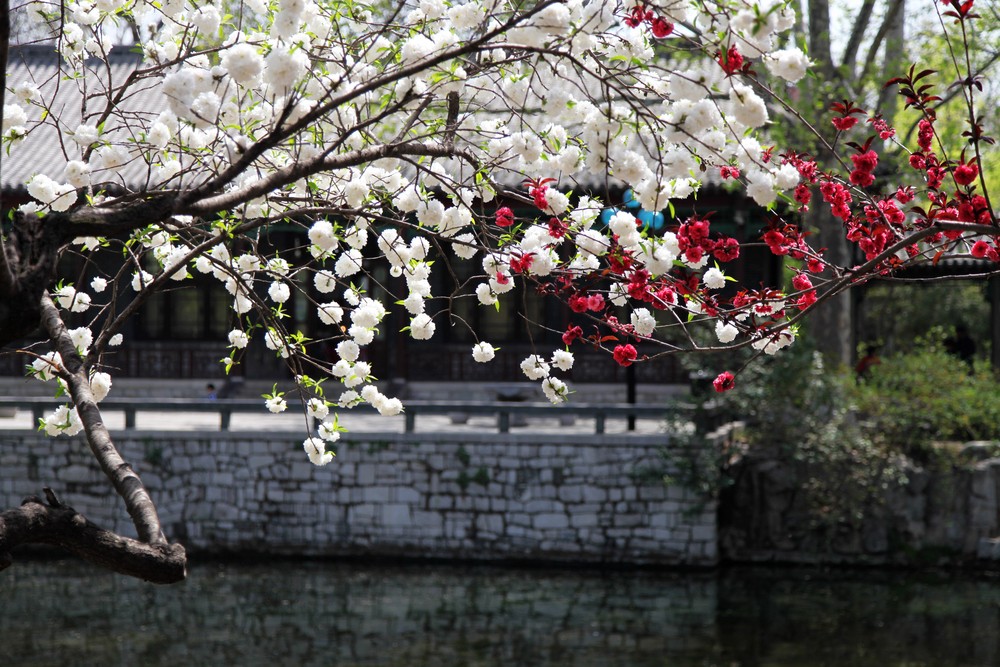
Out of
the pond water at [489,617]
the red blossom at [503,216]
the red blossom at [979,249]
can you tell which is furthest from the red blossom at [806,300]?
the pond water at [489,617]

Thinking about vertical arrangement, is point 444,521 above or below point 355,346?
below

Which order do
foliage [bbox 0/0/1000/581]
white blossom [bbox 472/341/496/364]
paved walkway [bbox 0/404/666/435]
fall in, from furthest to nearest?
paved walkway [bbox 0/404/666/435], white blossom [bbox 472/341/496/364], foliage [bbox 0/0/1000/581]

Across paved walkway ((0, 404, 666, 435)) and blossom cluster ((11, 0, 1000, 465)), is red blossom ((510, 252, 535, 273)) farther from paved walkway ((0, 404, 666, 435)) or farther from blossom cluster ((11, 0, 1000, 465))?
paved walkway ((0, 404, 666, 435))

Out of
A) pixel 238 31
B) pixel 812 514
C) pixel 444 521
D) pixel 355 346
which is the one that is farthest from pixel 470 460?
pixel 238 31

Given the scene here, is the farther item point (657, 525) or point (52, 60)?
point (52, 60)

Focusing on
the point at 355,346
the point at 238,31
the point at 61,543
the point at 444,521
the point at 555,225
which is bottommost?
the point at 444,521

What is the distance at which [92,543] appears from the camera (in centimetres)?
321

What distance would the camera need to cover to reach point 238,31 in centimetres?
423

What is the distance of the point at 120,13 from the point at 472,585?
8381 millimetres

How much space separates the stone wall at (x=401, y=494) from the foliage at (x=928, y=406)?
2.18 m

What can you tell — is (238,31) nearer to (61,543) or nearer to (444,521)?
(61,543)

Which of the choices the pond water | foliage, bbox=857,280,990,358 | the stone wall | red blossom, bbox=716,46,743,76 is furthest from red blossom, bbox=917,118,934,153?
foliage, bbox=857,280,990,358

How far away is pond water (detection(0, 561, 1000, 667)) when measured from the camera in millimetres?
10164

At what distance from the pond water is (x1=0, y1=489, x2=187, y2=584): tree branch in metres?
7.11
